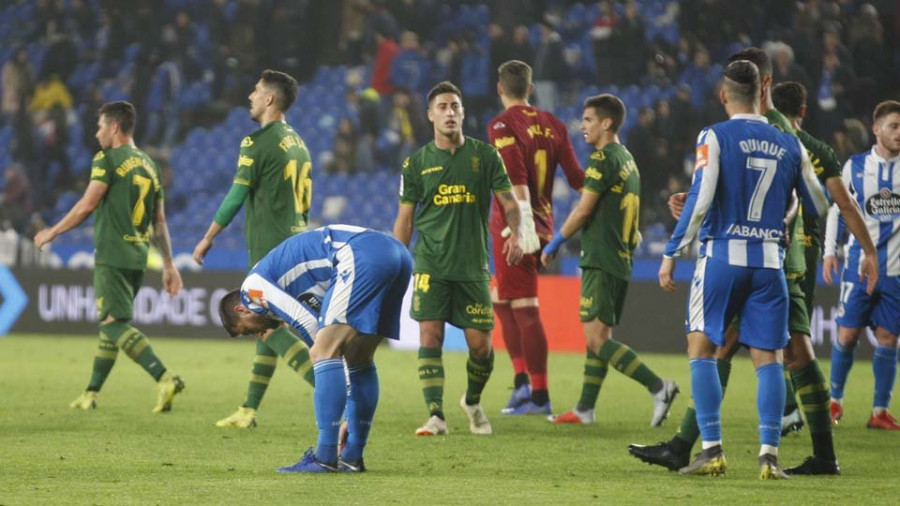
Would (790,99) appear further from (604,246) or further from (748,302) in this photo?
(748,302)

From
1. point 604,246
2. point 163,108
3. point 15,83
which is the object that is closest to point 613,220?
point 604,246

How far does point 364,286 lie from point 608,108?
354 centimetres

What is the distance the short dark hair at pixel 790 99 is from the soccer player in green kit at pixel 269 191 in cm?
327

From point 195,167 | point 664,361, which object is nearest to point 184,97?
point 195,167

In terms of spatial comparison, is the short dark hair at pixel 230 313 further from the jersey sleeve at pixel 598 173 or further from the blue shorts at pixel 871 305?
the blue shorts at pixel 871 305

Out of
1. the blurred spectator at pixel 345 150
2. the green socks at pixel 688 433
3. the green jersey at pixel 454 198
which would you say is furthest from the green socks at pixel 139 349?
the blurred spectator at pixel 345 150

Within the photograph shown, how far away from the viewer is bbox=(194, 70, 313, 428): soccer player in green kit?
9211mm

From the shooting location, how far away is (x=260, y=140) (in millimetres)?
9297

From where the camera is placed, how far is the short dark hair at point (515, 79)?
32.8 feet

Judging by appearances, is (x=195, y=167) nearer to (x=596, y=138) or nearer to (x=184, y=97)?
(x=184, y=97)

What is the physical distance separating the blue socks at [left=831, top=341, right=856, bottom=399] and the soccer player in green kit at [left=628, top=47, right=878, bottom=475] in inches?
89.9

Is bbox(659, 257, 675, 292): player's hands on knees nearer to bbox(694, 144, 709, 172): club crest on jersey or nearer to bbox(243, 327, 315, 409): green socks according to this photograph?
bbox(694, 144, 709, 172): club crest on jersey

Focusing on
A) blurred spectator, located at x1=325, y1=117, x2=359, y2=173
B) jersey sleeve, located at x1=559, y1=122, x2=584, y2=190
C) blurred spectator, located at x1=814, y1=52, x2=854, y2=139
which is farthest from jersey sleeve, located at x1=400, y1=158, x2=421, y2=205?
blurred spectator, located at x1=325, y1=117, x2=359, y2=173

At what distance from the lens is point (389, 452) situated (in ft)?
25.9
